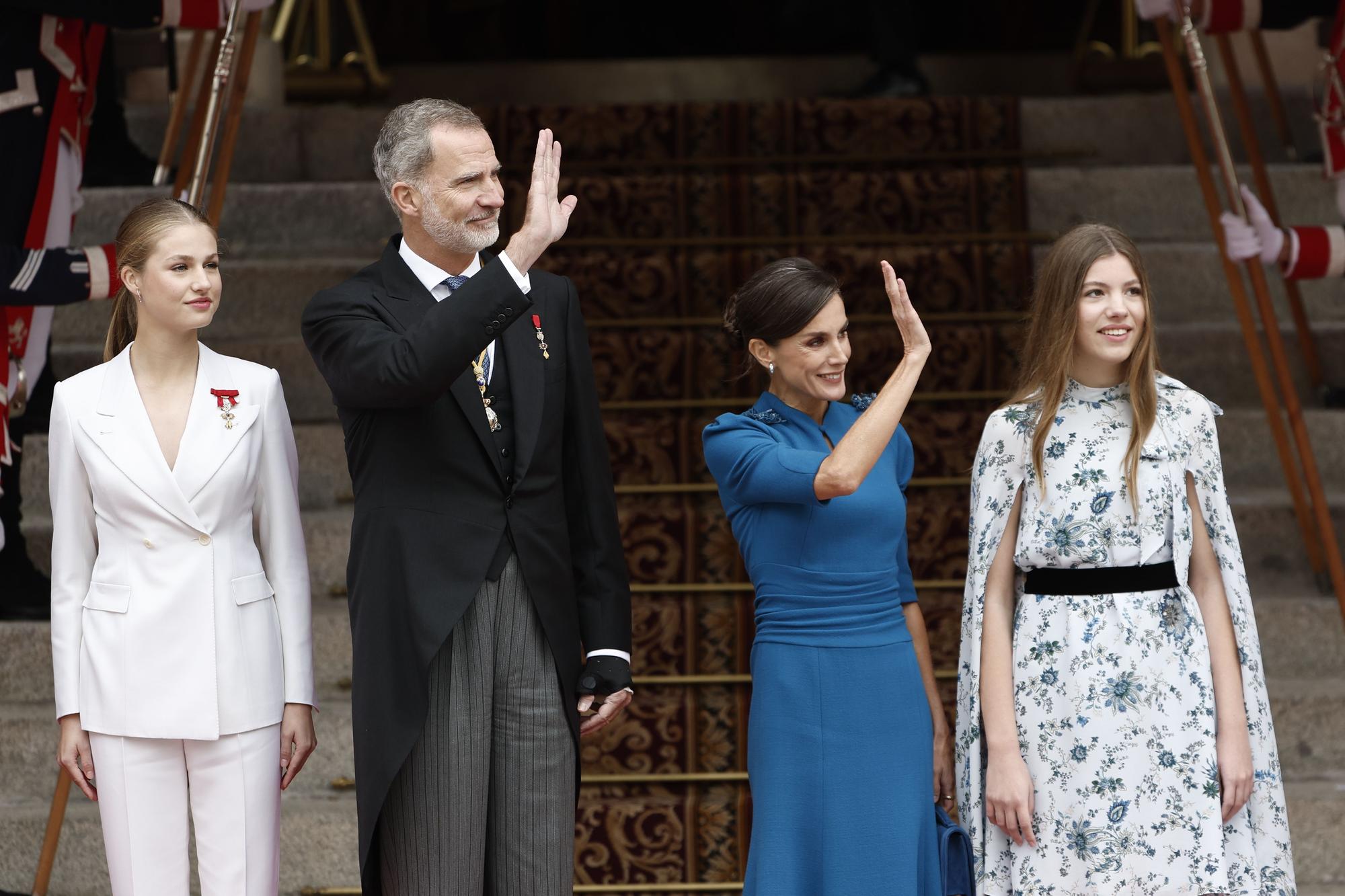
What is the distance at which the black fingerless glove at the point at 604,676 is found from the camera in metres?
2.15

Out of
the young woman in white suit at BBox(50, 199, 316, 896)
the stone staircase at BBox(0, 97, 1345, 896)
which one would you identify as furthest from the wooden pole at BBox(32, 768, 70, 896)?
the young woman in white suit at BBox(50, 199, 316, 896)

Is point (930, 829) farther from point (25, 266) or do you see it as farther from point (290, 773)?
point (25, 266)

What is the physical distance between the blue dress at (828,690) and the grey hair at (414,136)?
1.93 feet

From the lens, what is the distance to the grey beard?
2088mm

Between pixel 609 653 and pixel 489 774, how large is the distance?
0.23 metres

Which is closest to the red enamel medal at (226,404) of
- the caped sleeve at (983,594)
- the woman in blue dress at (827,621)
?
the woman in blue dress at (827,621)

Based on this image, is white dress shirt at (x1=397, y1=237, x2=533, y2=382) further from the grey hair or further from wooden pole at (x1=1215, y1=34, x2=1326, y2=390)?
wooden pole at (x1=1215, y1=34, x2=1326, y2=390)

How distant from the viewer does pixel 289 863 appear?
323cm

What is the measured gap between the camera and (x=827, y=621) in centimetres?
226

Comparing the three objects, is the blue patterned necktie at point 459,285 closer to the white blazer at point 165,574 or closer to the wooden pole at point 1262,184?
the white blazer at point 165,574

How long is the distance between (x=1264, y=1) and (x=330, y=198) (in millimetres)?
2841

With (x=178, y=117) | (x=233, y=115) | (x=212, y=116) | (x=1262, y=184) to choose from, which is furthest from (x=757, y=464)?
(x=178, y=117)

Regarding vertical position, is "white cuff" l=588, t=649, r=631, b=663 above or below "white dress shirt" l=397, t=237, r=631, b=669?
below

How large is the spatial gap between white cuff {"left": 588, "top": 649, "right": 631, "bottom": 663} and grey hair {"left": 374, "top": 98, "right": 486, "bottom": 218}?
0.65 metres
